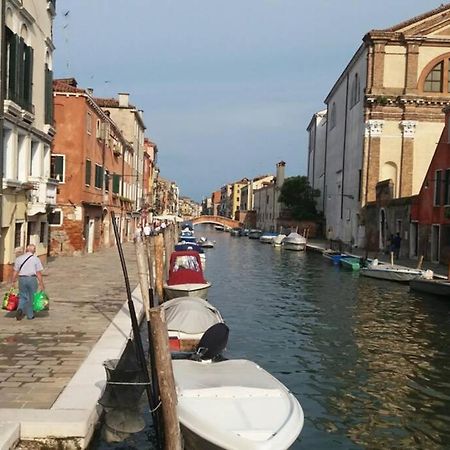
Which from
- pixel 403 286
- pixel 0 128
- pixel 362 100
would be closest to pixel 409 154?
pixel 362 100

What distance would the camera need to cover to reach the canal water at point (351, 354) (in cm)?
721

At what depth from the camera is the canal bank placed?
17.7 feet

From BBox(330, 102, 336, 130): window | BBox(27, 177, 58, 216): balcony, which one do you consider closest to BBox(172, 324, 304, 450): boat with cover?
BBox(27, 177, 58, 216): balcony

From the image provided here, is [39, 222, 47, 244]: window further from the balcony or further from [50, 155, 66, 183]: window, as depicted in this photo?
[50, 155, 66, 183]: window

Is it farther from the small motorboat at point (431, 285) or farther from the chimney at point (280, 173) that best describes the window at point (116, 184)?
the chimney at point (280, 173)

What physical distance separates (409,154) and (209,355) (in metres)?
35.1

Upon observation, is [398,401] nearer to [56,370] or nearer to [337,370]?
[337,370]

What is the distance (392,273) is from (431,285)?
4.22 metres

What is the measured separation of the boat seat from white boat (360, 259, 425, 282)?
667 inches

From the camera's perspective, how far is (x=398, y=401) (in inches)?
326

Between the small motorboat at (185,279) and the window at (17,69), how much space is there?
5.97 m

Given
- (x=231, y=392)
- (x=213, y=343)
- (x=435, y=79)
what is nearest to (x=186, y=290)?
(x=213, y=343)

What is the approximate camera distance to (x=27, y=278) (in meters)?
10.1

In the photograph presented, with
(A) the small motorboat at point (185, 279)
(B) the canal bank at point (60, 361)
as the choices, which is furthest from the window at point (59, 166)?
(B) the canal bank at point (60, 361)
